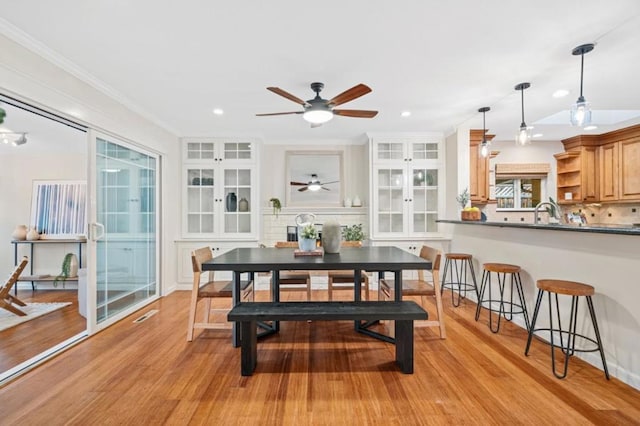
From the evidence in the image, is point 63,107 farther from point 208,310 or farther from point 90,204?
point 208,310

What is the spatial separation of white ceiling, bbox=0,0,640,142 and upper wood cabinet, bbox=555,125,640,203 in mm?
1570

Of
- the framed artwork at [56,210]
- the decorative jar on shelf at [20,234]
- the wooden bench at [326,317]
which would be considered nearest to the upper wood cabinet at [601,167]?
the wooden bench at [326,317]

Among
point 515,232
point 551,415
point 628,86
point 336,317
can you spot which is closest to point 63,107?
point 336,317

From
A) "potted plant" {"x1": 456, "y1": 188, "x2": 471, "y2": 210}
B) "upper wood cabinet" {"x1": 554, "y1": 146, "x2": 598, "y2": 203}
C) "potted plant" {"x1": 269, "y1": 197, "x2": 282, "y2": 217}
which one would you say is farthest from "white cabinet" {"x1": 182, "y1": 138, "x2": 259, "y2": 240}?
"upper wood cabinet" {"x1": 554, "y1": 146, "x2": 598, "y2": 203}

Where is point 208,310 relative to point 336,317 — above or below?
below

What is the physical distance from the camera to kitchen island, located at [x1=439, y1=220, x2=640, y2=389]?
2055 mm

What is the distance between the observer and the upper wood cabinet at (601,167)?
4.78 m

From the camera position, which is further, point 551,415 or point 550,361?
point 550,361

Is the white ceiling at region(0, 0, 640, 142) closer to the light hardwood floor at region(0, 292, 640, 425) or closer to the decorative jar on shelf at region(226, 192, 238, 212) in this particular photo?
the decorative jar on shelf at region(226, 192, 238, 212)

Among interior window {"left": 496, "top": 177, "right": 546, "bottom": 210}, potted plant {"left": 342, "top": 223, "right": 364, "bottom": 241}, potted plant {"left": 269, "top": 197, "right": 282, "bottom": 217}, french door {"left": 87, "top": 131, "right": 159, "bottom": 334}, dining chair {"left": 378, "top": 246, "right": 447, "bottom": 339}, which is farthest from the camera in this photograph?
interior window {"left": 496, "top": 177, "right": 546, "bottom": 210}

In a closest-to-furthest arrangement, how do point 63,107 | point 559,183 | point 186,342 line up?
1. point 63,107
2. point 186,342
3. point 559,183

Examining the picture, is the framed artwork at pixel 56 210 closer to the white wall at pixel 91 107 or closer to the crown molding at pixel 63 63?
the white wall at pixel 91 107

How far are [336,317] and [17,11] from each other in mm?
2847

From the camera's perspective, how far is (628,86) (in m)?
3.16
